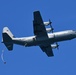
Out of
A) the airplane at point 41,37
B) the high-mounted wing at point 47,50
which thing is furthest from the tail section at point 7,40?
the high-mounted wing at point 47,50

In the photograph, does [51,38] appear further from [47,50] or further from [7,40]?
[7,40]

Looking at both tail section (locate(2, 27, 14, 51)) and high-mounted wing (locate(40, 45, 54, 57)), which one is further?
high-mounted wing (locate(40, 45, 54, 57))

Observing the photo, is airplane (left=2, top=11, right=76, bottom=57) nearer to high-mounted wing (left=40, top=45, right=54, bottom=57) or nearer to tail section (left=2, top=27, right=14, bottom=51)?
tail section (left=2, top=27, right=14, bottom=51)

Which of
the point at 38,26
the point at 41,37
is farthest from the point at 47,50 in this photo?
the point at 38,26

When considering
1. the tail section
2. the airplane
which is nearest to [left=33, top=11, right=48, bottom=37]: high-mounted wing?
the airplane

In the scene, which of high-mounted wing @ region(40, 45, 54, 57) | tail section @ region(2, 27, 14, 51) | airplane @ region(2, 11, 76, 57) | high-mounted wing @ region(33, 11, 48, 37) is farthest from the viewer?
high-mounted wing @ region(40, 45, 54, 57)

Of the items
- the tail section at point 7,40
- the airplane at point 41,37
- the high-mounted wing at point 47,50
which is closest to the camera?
the airplane at point 41,37

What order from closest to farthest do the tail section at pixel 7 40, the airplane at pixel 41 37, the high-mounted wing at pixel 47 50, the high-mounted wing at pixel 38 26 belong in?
the high-mounted wing at pixel 38 26 → the airplane at pixel 41 37 → the tail section at pixel 7 40 → the high-mounted wing at pixel 47 50

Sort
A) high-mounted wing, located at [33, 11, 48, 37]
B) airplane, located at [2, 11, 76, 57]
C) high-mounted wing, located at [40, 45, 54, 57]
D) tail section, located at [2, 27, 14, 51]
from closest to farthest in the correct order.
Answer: high-mounted wing, located at [33, 11, 48, 37] < airplane, located at [2, 11, 76, 57] < tail section, located at [2, 27, 14, 51] < high-mounted wing, located at [40, 45, 54, 57]

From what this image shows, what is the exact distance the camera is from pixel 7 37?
3093 inches

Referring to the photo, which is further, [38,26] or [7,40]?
[7,40]

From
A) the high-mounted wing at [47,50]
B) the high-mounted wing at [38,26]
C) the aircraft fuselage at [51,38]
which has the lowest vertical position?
the high-mounted wing at [47,50]

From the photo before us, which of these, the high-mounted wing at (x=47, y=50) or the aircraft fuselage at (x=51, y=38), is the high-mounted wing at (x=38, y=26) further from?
the high-mounted wing at (x=47, y=50)

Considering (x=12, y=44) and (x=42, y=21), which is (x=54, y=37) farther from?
(x=12, y=44)
